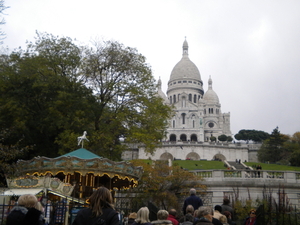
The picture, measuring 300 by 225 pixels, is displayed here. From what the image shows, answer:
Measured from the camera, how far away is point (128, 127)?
28172 millimetres

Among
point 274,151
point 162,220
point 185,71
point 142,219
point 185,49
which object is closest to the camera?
point 142,219

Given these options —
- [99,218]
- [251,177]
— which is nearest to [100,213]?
[99,218]

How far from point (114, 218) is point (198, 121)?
93456 millimetres

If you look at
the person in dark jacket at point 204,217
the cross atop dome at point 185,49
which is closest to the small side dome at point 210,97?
the cross atop dome at point 185,49

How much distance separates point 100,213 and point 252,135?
90.6 metres

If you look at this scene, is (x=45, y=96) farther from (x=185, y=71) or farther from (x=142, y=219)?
(x=185, y=71)

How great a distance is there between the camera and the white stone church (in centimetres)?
6625

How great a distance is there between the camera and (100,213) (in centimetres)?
530

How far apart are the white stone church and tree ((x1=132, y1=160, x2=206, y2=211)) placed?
3838 cm

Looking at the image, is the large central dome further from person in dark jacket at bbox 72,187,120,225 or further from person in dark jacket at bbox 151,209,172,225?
person in dark jacket at bbox 72,187,120,225

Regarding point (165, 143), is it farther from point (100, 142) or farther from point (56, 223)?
point (56, 223)

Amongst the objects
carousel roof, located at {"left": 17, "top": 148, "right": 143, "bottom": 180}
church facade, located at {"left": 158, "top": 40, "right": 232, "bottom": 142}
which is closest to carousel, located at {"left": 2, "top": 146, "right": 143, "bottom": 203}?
carousel roof, located at {"left": 17, "top": 148, "right": 143, "bottom": 180}

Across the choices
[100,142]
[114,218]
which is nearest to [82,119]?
[100,142]

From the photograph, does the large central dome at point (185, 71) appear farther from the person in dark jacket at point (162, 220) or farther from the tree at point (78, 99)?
the person in dark jacket at point (162, 220)
